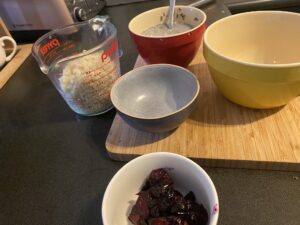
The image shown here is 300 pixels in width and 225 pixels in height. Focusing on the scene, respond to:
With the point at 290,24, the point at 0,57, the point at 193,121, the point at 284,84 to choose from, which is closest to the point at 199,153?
the point at 193,121

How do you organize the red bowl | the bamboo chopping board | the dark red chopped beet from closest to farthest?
the dark red chopped beet, the bamboo chopping board, the red bowl

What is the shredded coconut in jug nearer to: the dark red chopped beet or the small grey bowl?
the small grey bowl

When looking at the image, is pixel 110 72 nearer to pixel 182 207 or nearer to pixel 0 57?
pixel 182 207

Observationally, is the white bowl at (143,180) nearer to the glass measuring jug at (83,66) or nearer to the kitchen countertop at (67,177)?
the kitchen countertop at (67,177)

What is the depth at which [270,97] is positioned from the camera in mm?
475

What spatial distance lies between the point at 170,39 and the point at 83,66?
0.20 metres

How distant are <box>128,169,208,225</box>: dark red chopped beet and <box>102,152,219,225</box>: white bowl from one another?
0.04 feet

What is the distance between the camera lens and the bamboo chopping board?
447mm

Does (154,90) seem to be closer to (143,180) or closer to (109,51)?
(109,51)

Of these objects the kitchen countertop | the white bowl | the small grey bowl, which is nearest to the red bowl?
the small grey bowl

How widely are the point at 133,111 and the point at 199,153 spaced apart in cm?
17

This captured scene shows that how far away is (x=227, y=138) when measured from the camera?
0.49 metres

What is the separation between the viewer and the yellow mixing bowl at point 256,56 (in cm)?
43

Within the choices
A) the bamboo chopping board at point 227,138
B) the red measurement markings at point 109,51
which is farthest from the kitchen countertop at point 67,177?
the red measurement markings at point 109,51
